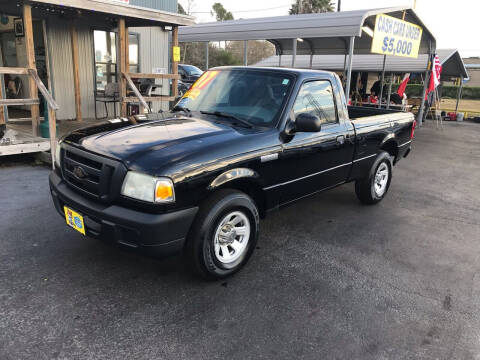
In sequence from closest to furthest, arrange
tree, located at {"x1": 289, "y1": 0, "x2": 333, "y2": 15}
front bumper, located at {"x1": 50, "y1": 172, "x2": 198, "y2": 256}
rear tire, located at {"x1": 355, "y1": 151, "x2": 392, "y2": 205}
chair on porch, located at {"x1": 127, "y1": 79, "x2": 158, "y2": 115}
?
front bumper, located at {"x1": 50, "y1": 172, "x2": 198, "y2": 256} < rear tire, located at {"x1": 355, "y1": 151, "x2": 392, "y2": 205} < chair on porch, located at {"x1": 127, "y1": 79, "x2": 158, "y2": 115} < tree, located at {"x1": 289, "y1": 0, "x2": 333, "y2": 15}

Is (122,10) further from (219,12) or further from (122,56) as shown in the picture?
(219,12)

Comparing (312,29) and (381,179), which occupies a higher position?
(312,29)

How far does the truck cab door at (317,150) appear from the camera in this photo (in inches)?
154

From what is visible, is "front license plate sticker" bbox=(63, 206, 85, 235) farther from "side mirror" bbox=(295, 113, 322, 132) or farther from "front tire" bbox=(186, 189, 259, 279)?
"side mirror" bbox=(295, 113, 322, 132)

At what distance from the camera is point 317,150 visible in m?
4.21

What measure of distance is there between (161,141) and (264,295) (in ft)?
5.10

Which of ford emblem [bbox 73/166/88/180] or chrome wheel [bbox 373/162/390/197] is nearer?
ford emblem [bbox 73/166/88/180]

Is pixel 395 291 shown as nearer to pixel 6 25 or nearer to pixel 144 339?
pixel 144 339

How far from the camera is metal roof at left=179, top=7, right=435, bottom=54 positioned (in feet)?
29.0

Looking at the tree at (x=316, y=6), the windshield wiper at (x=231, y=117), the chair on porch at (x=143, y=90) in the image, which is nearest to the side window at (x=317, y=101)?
the windshield wiper at (x=231, y=117)


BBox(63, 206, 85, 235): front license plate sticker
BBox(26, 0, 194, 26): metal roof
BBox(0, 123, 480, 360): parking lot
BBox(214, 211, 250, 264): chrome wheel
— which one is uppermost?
BBox(26, 0, 194, 26): metal roof

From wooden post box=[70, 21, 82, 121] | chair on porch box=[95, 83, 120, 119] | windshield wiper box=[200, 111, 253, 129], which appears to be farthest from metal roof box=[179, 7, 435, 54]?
windshield wiper box=[200, 111, 253, 129]

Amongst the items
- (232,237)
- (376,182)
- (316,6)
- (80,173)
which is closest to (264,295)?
(232,237)

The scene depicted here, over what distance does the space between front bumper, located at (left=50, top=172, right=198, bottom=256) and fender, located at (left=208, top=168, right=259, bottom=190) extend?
0.27 meters
